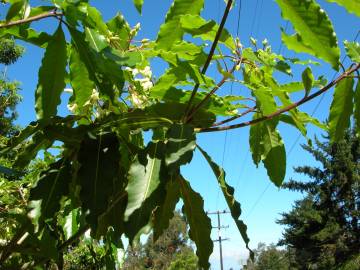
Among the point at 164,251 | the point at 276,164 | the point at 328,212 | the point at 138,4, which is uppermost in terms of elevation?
the point at 164,251

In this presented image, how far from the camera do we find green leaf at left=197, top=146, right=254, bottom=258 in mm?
1411

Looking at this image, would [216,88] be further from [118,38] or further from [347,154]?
[347,154]

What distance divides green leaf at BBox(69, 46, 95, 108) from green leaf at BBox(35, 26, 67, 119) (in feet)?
0.21

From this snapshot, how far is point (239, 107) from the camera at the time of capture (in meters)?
1.67

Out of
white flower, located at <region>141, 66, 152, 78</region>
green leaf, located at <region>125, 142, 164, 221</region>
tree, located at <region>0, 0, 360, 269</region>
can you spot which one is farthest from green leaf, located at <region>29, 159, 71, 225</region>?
white flower, located at <region>141, 66, 152, 78</region>

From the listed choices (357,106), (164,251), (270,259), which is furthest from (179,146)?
(270,259)

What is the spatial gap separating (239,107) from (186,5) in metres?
0.45

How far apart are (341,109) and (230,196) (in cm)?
44

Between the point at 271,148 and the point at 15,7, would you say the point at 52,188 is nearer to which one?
the point at 15,7

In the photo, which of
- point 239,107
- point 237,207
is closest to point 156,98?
point 239,107

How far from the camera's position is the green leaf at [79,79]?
141cm

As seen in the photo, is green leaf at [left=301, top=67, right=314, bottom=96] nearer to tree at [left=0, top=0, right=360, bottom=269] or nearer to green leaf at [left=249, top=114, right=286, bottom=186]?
tree at [left=0, top=0, right=360, bottom=269]

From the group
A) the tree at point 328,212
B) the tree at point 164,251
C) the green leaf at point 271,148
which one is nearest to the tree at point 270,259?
the tree at point 164,251

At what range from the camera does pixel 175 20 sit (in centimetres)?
136
